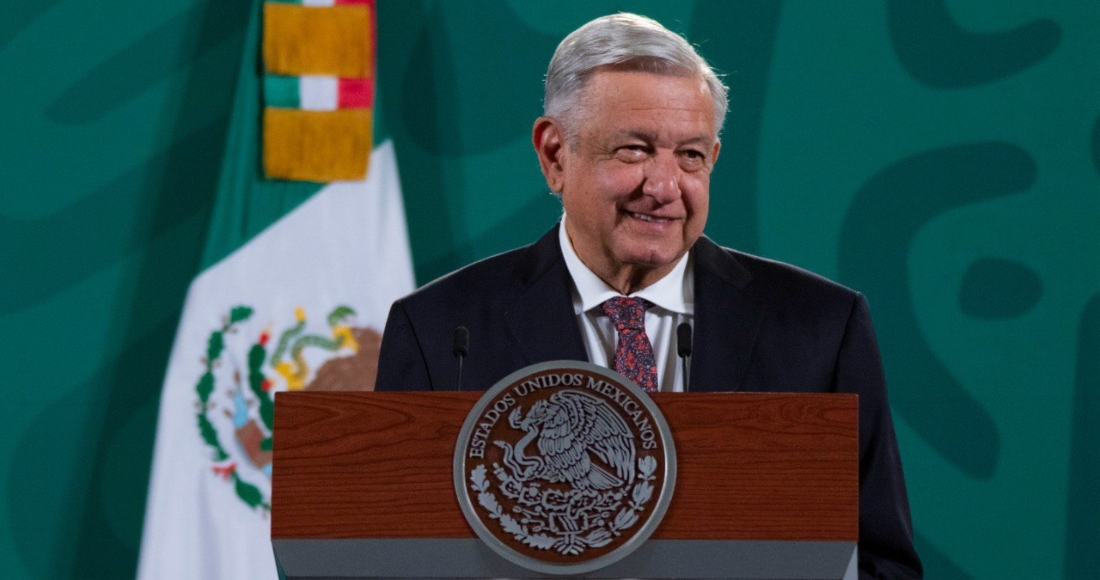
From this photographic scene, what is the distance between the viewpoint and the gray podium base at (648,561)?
1143 millimetres

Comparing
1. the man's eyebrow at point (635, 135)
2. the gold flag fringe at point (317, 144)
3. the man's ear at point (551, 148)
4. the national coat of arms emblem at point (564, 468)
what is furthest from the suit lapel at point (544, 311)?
the gold flag fringe at point (317, 144)

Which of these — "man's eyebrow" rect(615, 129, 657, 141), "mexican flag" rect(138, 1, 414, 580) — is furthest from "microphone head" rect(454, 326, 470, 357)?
"mexican flag" rect(138, 1, 414, 580)

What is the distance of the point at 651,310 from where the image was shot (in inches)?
71.9

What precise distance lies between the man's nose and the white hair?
0.10 m

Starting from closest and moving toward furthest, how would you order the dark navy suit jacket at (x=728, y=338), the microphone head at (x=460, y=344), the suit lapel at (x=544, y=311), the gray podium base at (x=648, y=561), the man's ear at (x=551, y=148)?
1. the gray podium base at (x=648, y=561)
2. the microphone head at (x=460, y=344)
3. the dark navy suit jacket at (x=728, y=338)
4. the suit lapel at (x=544, y=311)
5. the man's ear at (x=551, y=148)

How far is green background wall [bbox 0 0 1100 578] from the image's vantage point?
3.18m

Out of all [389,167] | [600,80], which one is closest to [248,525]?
[389,167]

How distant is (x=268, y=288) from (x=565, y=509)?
6.93 feet

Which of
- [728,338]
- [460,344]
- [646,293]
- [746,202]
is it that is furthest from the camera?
[746,202]

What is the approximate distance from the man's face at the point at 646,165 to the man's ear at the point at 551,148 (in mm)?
98

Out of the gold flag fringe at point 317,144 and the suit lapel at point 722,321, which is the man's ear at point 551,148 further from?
the gold flag fringe at point 317,144

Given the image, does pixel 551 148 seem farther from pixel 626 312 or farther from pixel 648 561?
pixel 648 561

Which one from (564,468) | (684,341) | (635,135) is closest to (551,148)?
(635,135)

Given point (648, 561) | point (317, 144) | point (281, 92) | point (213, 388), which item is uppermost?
point (281, 92)
